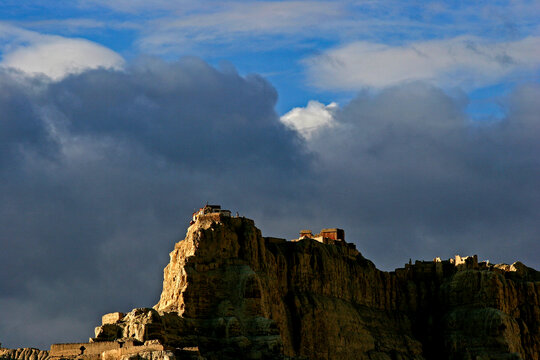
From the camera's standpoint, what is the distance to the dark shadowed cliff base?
142m

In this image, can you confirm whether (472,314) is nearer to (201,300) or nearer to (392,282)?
(392,282)

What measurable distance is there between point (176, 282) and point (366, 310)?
1497 inches

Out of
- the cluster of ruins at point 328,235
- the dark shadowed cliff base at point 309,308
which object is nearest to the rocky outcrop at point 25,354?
the dark shadowed cliff base at point 309,308

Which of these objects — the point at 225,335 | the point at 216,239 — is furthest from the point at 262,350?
the point at 216,239

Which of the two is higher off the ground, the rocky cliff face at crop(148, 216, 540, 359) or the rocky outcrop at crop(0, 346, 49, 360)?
the rocky cliff face at crop(148, 216, 540, 359)

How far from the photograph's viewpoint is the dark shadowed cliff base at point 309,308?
141875 mm

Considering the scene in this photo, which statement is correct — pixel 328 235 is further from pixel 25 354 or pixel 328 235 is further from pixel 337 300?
pixel 25 354

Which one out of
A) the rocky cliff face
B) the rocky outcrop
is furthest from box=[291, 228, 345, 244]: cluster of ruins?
the rocky outcrop

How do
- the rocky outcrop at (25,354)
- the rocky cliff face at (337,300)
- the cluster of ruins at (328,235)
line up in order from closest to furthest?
1. the rocky outcrop at (25,354)
2. the rocky cliff face at (337,300)
3. the cluster of ruins at (328,235)

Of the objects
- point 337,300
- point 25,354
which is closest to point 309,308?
point 337,300

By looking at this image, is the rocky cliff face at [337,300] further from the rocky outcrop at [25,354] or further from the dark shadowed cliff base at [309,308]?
the rocky outcrop at [25,354]

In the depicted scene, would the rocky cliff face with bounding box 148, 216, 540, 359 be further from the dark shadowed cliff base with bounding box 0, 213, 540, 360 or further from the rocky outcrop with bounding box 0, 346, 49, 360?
the rocky outcrop with bounding box 0, 346, 49, 360

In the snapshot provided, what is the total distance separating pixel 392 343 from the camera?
182 metres

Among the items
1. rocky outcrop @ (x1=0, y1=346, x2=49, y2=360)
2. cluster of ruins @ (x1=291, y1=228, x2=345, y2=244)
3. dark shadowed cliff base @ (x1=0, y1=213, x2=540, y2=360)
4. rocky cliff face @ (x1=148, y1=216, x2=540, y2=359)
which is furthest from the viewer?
cluster of ruins @ (x1=291, y1=228, x2=345, y2=244)
